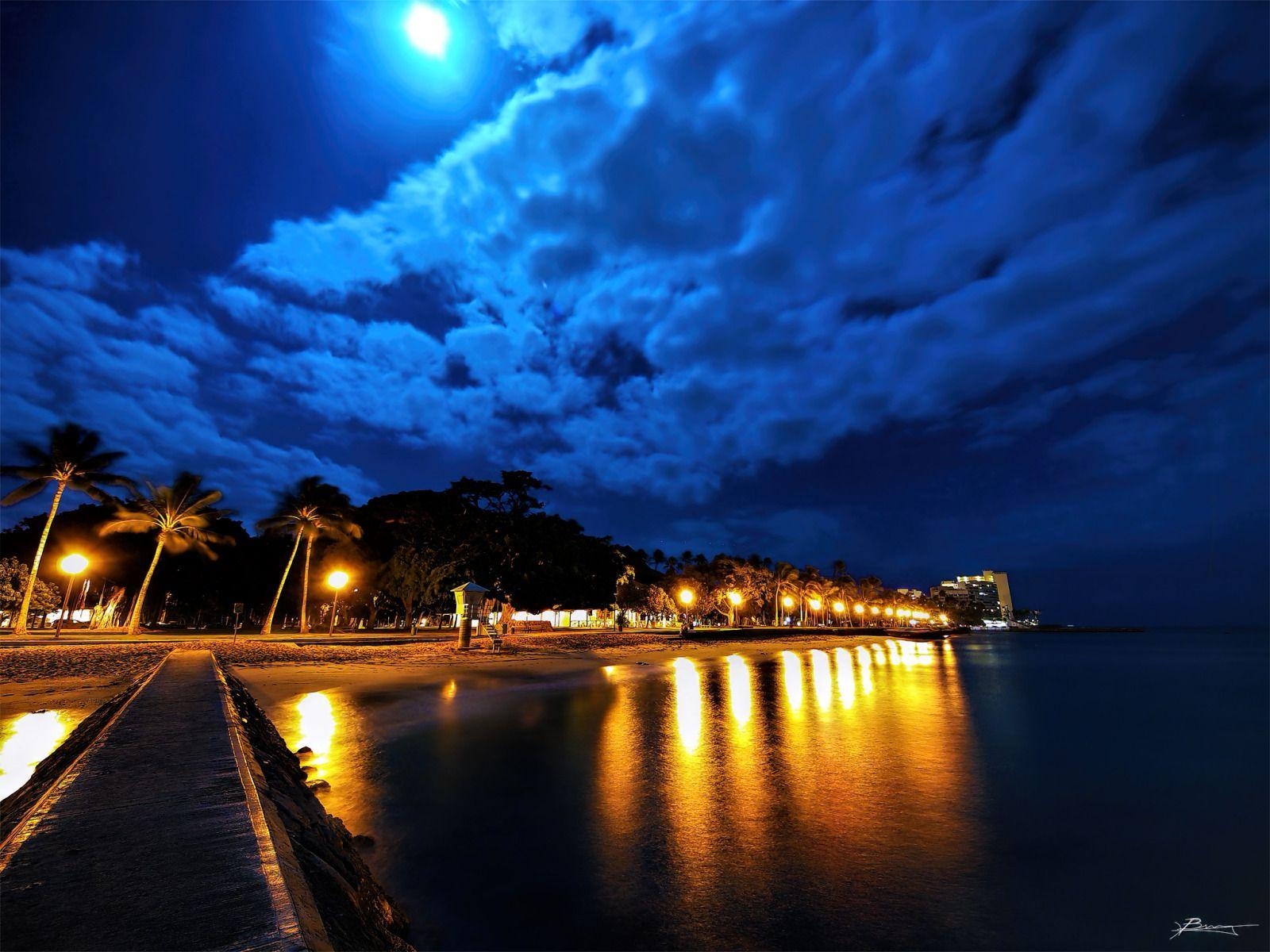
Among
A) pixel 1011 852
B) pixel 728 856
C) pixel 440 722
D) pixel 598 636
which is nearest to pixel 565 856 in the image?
pixel 728 856

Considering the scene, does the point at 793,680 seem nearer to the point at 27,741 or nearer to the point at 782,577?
the point at 27,741

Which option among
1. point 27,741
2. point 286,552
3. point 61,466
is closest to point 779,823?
point 27,741

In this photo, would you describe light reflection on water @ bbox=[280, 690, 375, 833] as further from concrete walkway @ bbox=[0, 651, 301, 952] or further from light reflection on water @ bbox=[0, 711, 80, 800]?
light reflection on water @ bbox=[0, 711, 80, 800]

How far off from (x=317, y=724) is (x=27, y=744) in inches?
185

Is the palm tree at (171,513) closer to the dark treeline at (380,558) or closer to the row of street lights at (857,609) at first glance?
the dark treeline at (380,558)

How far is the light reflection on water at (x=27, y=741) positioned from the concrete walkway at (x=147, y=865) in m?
3.59

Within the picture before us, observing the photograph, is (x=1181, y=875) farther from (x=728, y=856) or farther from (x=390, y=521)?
(x=390, y=521)

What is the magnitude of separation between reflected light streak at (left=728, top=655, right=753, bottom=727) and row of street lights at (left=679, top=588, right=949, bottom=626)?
713 inches

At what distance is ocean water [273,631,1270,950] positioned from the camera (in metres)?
5.69

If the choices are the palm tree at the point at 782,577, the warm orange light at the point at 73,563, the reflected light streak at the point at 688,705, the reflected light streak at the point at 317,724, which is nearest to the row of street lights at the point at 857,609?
the palm tree at the point at 782,577

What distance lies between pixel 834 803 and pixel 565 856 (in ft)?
14.8

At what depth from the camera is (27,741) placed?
873 cm

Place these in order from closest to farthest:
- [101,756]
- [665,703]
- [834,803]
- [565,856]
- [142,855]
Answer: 1. [142,855]
2. [101,756]
3. [565,856]
4. [834,803]
5. [665,703]

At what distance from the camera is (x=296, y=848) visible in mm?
3842
